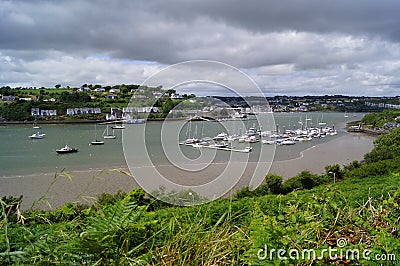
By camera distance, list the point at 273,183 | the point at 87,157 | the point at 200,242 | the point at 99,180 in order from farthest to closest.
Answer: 1. the point at 87,157
2. the point at 99,180
3. the point at 273,183
4. the point at 200,242

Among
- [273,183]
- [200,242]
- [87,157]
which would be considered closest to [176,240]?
[200,242]

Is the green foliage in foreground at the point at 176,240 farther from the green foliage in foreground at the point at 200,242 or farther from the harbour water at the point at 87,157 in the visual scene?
the harbour water at the point at 87,157

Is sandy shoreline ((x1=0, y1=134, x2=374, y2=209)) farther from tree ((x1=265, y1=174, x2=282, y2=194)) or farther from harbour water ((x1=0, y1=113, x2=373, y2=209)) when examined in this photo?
tree ((x1=265, y1=174, x2=282, y2=194))

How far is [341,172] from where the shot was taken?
76.9 feet

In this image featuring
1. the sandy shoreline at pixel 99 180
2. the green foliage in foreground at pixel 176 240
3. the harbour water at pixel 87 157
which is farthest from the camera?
the harbour water at pixel 87 157

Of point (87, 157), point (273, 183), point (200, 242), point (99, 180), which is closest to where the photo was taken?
point (200, 242)

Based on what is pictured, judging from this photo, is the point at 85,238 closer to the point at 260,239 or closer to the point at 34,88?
the point at 260,239

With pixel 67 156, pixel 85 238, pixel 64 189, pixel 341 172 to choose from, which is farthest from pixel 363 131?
pixel 85 238

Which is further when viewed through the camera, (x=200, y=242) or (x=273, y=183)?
(x=273, y=183)

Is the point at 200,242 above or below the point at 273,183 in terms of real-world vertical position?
above

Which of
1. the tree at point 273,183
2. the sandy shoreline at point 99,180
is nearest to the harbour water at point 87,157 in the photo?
the sandy shoreline at point 99,180

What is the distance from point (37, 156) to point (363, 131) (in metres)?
49.6

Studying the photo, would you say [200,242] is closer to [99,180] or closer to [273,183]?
[273,183]

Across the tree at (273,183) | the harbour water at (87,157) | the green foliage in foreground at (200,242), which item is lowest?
the harbour water at (87,157)
